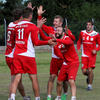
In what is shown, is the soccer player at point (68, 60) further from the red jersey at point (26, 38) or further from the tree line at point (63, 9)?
the tree line at point (63, 9)

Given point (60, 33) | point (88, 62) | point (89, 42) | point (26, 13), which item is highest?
point (26, 13)

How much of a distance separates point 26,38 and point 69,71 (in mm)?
1401

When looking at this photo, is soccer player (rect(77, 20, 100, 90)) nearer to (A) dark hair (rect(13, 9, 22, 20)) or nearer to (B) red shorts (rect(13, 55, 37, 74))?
(A) dark hair (rect(13, 9, 22, 20))

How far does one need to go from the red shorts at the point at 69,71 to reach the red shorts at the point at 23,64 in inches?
40.4

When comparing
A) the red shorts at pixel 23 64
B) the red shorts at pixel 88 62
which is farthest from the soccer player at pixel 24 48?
the red shorts at pixel 88 62

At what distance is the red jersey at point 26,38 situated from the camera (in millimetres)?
5688

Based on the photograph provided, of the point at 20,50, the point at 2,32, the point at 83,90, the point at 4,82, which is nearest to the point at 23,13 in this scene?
the point at 20,50

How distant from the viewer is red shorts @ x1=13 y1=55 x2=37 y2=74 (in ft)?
18.7

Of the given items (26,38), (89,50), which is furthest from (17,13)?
(89,50)

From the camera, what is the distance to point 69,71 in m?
6.38

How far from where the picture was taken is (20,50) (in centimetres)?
575

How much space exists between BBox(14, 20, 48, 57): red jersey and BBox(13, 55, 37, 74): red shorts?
9cm

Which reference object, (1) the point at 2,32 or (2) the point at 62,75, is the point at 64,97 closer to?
(2) the point at 62,75

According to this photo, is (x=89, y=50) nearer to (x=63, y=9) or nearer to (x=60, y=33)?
(x=60, y=33)
